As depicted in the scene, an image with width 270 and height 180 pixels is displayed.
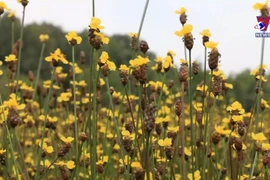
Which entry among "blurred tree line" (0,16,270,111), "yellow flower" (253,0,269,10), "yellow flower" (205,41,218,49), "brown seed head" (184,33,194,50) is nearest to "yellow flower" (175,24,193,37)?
"brown seed head" (184,33,194,50)

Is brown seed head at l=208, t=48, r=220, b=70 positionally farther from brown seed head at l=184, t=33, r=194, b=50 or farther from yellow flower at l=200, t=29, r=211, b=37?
yellow flower at l=200, t=29, r=211, b=37

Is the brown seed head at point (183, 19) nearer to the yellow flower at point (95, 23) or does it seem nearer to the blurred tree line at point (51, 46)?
the yellow flower at point (95, 23)

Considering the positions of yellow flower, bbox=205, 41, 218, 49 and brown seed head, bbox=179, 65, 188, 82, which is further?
yellow flower, bbox=205, 41, 218, 49

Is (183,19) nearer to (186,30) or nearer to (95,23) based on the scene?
(186,30)

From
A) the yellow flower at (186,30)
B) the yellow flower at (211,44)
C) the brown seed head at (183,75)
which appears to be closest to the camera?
the brown seed head at (183,75)

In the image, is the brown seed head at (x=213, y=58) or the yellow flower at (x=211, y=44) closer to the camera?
the brown seed head at (x=213, y=58)

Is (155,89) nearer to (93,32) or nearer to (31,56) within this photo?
(93,32)

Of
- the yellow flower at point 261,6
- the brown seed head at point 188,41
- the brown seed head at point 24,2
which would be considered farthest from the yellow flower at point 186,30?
the brown seed head at point 24,2

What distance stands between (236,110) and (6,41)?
1231cm

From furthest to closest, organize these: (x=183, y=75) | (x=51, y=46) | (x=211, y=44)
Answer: (x=51, y=46)
(x=211, y=44)
(x=183, y=75)

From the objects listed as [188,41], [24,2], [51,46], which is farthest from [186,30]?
[51,46]

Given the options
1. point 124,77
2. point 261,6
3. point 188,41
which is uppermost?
point 261,6

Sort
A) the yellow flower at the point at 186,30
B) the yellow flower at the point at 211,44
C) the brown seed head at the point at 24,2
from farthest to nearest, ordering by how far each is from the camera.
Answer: the brown seed head at the point at 24,2 → the yellow flower at the point at 211,44 → the yellow flower at the point at 186,30

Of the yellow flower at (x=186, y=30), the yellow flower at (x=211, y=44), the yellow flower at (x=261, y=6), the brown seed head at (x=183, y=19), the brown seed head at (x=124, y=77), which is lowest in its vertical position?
the brown seed head at (x=124, y=77)
